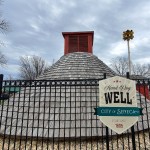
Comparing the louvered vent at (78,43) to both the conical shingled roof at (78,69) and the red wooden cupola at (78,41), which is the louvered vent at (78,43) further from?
the conical shingled roof at (78,69)

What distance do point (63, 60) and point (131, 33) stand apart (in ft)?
33.1

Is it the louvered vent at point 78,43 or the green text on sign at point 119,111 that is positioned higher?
the louvered vent at point 78,43

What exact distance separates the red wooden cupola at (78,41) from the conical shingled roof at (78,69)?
185 cm

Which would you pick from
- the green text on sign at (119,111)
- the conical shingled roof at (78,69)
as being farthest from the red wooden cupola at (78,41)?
the green text on sign at (119,111)

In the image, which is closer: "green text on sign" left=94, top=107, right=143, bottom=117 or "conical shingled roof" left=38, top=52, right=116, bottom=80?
"green text on sign" left=94, top=107, right=143, bottom=117

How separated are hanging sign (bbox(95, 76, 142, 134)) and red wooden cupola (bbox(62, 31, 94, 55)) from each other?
8937 mm

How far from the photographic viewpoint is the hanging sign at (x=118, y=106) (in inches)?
170

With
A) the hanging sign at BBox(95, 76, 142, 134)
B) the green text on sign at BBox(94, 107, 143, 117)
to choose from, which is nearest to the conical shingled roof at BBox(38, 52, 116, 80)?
the hanging sign at BBox(95, 76, 142, 134)

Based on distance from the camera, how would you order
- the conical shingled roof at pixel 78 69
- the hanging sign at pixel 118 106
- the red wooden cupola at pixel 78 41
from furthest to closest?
1. the red wooden cupola at pixel 78 41
2. the conical shingled roof at pixel 78 69
3. the hanging sign at pixel 118 106

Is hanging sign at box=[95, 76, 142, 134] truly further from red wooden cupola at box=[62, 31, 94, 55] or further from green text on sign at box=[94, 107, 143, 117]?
red wooden cupola at box=[62, 31, 94, 55]

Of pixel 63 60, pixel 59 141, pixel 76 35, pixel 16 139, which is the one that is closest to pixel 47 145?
pixel 59 141

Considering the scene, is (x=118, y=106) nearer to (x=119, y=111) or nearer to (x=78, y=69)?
(x=119, y=111)

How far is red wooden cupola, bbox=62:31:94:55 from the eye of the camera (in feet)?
43.5

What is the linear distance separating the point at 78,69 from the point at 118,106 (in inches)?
229
